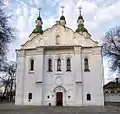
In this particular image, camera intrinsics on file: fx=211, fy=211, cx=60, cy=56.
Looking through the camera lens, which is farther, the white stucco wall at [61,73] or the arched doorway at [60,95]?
the arched doorway at [60,95]

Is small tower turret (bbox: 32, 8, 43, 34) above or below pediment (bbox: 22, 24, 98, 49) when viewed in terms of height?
above

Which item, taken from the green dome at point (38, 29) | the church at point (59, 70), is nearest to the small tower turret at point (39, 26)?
the green dome at point (38, 29)

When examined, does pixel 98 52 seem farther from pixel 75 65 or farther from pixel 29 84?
pixel 29 84

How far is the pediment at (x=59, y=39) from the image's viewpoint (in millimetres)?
37094

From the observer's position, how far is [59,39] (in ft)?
124

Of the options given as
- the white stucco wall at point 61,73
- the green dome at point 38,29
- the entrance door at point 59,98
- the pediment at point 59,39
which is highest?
the green dome at point 38,29

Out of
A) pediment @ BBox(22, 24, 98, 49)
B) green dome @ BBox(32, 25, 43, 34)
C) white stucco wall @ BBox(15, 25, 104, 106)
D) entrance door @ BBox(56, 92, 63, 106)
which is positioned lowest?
entrance door @ BBox(56, 92, 63, 106)

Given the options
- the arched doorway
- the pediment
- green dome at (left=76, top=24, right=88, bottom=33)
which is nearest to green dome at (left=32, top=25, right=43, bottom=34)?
the pediment

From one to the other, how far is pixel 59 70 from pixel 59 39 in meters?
5.73

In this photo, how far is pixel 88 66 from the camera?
35.6 meters

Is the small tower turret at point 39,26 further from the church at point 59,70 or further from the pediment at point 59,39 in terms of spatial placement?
the church at point 59,70

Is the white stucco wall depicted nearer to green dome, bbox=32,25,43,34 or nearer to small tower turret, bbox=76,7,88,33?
green dome, bbox=32,25,43,34

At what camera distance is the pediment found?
3709 centimetres

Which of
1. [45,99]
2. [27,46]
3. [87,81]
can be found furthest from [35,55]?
[87,81]
